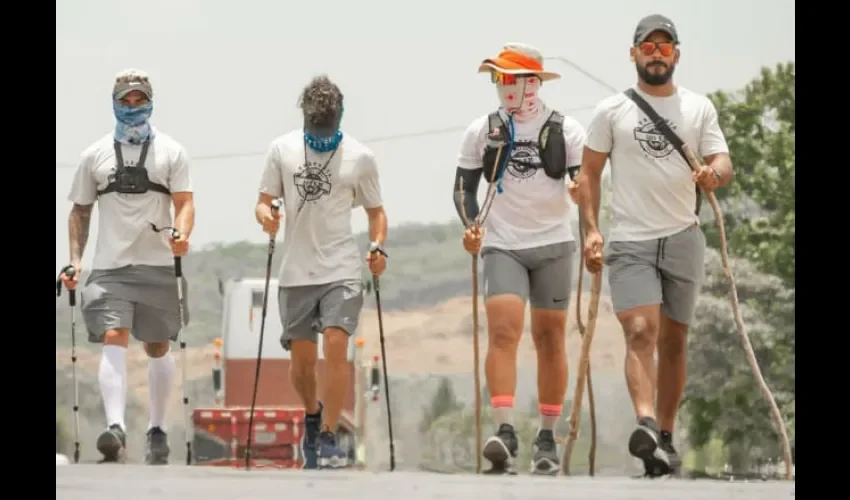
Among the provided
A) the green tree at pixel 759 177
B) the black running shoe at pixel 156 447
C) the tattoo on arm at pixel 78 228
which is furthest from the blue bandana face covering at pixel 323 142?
the green tree at pixel 759 177

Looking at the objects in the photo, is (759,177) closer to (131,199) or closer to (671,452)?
(131,199)

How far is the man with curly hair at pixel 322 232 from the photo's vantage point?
1338 centimetres

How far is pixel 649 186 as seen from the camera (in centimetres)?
1235

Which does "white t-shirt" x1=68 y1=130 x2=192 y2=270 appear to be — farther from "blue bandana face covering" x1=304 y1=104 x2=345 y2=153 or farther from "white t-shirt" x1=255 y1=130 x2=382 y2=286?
"blue bandana face covering" x1=304 y1=104 x2=345 y2=153

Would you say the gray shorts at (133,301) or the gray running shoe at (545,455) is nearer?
the gray running shoe at (545,455)

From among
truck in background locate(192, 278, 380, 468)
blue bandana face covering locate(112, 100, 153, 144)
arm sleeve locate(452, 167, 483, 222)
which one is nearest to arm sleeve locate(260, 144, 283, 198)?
blue bandana face covering locate(112, 100, 153, 144)

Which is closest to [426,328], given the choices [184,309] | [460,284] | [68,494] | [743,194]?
[460,284]

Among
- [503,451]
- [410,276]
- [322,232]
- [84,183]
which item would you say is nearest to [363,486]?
[503,451]

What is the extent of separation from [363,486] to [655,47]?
3.37 meters

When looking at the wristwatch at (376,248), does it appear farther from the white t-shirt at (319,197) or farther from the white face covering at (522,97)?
the white face covering at (522,97)

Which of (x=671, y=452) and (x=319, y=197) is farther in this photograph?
(x=319, y=197)

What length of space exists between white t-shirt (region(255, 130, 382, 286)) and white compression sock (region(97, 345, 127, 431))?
1087 mm

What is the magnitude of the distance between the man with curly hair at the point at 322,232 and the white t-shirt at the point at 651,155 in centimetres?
158
